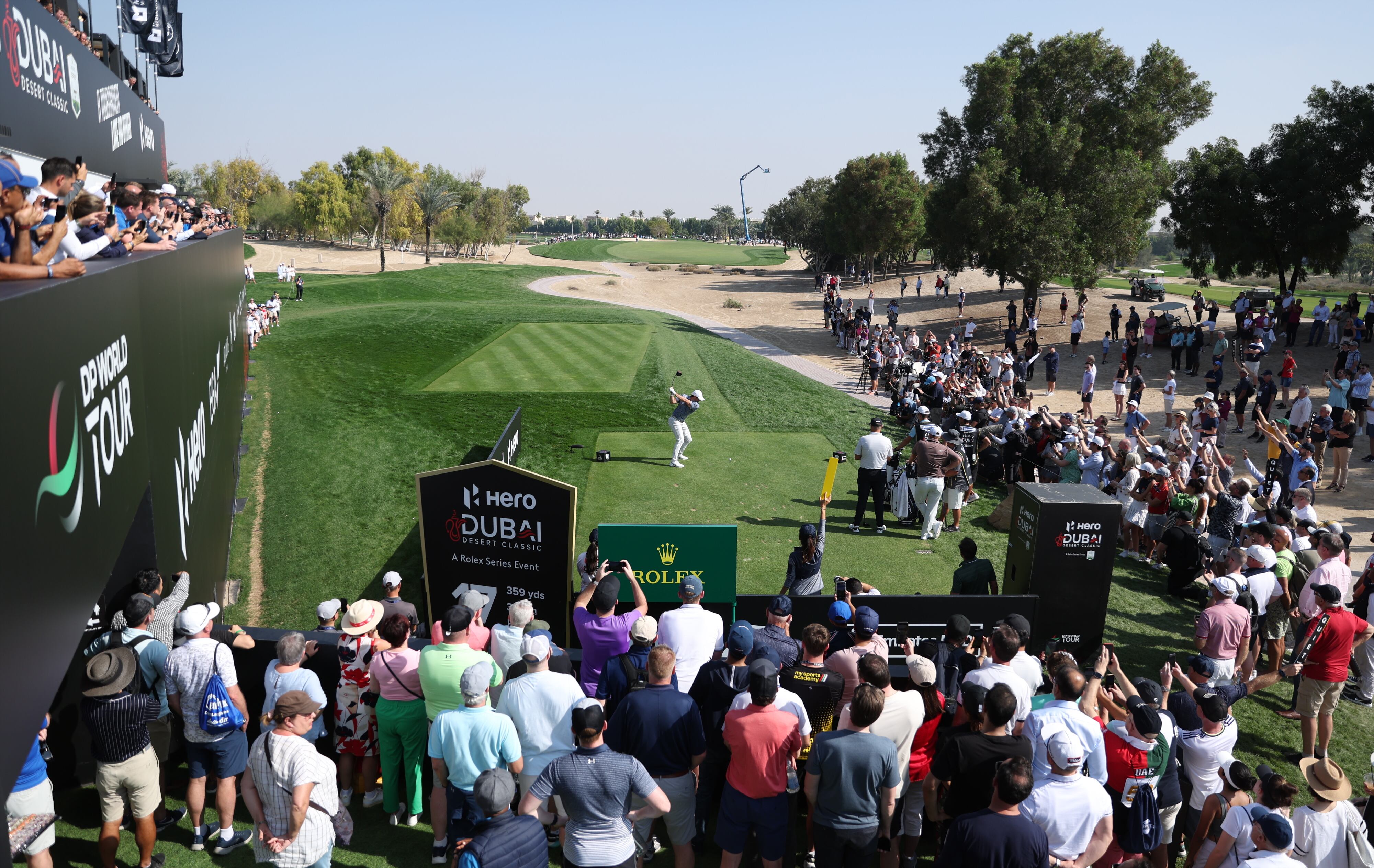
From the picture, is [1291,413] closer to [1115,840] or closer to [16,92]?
[1115,840]

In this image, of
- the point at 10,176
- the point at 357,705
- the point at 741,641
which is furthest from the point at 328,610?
the point at 10,176

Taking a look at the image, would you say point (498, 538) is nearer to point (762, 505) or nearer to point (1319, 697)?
point (762, 505)

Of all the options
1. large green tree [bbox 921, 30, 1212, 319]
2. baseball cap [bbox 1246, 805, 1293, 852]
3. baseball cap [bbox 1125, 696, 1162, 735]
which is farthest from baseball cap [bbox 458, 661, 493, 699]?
large green tree [bbox 921, 30, 1212, 319]

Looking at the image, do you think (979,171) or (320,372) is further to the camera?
(979,171)

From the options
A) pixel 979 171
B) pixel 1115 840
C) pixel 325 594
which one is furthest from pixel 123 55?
pixel 979 171

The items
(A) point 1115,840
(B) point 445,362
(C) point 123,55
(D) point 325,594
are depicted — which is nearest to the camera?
(A) point 1115,840

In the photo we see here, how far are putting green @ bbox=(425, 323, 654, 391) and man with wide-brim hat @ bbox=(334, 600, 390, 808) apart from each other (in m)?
17.6

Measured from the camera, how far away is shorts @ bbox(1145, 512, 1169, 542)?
14.0 meters

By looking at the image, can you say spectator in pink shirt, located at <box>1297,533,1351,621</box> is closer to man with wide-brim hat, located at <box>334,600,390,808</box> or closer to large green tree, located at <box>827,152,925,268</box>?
man with wide-brim hat, located at <box>334,600,390,808</box>

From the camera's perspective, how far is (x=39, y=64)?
31.8 ft

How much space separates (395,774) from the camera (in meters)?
6.95

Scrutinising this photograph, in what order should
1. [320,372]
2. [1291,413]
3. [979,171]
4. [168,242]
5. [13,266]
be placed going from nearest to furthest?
[13,266]
[168,242]
[1291,413]
[320,372]
[979,171]

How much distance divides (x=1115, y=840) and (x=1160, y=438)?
13.2 m

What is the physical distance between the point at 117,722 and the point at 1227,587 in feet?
31.2
